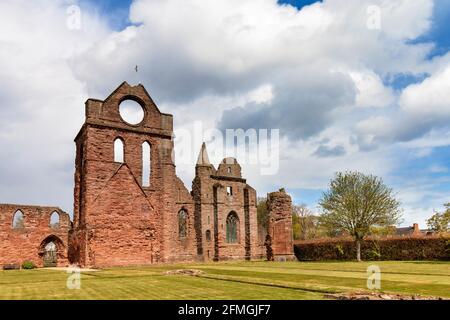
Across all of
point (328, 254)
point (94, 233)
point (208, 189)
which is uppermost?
point (208, 189)

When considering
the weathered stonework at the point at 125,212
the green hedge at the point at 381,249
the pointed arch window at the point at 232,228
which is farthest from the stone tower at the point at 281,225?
the pointed arch window at the point at 232,228

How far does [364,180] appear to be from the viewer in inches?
1490

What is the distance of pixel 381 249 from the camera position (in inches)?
1438

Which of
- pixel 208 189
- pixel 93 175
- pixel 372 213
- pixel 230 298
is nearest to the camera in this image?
pixel 230 298

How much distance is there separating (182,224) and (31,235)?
1389 cm

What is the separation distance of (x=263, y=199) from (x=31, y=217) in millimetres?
51983

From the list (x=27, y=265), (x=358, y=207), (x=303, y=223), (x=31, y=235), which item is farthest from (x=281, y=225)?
(x=303, y=223)

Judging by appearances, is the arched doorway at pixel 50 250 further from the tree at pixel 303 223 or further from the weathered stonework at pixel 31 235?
the tree at pixel 303 223

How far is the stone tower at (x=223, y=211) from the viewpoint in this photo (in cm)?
4184

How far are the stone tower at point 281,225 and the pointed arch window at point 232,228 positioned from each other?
1172 cm

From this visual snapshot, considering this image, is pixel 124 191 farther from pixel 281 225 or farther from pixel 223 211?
pixel 223 211
